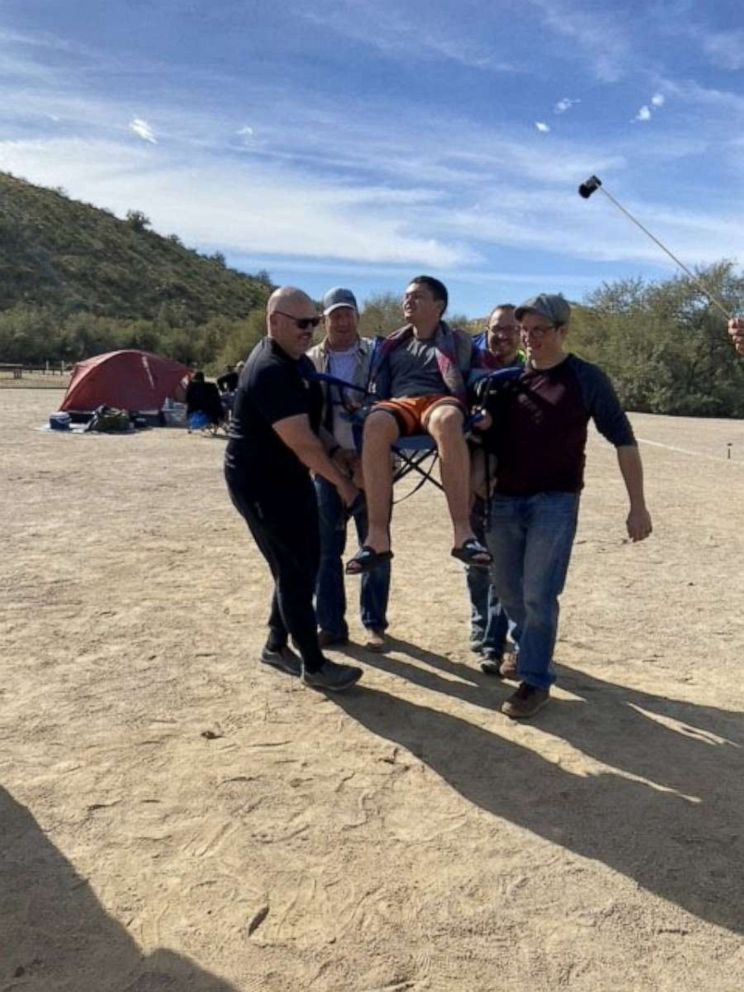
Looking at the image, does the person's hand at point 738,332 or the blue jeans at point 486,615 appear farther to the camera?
the blue jeans at point 486,615

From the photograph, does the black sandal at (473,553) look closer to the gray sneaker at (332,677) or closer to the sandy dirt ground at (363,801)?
the sandy dirt ground at (363,801)

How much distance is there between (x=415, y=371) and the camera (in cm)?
388

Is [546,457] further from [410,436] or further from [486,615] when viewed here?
[486,615]

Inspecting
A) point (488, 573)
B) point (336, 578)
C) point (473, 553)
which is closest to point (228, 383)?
point (336, 578)

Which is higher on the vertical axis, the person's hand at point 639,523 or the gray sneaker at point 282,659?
the person's hand at point 639,523

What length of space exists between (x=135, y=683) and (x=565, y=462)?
224 cm

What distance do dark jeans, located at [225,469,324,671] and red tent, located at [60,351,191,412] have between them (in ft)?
50.0

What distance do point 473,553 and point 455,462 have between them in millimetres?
376

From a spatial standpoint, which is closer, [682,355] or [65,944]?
[65,944]

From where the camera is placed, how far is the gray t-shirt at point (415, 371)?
12.5 feet

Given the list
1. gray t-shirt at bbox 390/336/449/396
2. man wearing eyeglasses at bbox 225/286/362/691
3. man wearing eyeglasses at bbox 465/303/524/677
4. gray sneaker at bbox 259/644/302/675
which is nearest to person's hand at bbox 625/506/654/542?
man wearing eyeglasses at bbox 465/303/524/677

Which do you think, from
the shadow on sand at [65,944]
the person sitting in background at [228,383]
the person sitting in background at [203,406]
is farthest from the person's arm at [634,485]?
the person sitting in background at [228,383]

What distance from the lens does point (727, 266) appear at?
3166cm

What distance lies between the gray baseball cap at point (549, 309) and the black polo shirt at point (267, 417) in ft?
3.16
